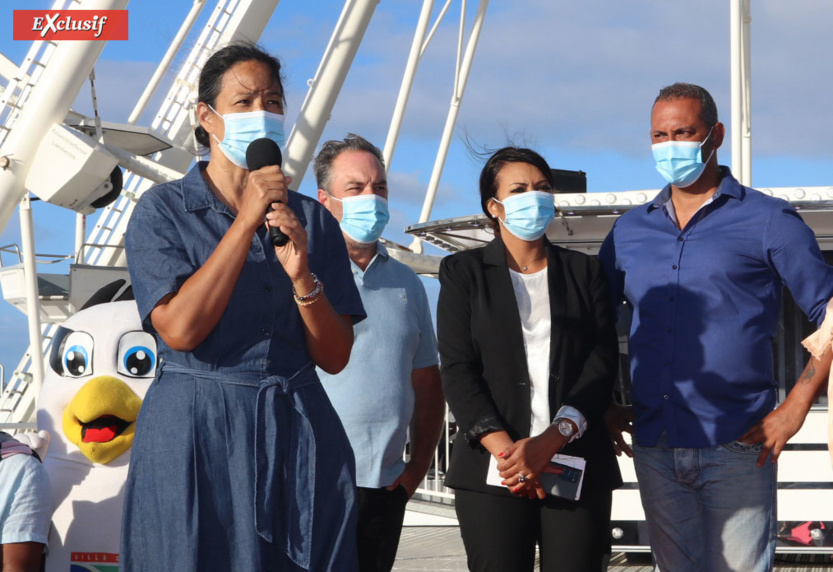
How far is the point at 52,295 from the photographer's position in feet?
49.6

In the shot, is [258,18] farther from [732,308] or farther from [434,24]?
[732,308]

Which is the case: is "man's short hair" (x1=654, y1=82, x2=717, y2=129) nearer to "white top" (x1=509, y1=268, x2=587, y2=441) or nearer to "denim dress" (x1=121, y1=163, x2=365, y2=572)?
"white top" (x1=509, y1=268, x2=587, y2=441)

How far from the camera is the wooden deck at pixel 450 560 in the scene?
822 centimetres

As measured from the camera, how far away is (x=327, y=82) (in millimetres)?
13125

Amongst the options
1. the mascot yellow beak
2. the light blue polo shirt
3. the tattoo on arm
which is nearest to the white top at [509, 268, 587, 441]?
the light blue polo shirt

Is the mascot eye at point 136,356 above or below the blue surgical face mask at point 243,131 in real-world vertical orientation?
below

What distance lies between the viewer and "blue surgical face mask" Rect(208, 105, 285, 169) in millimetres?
2910

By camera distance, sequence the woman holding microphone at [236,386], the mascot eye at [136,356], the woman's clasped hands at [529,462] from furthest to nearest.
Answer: the mascot eye at [136,356] → the woman's clasped hands at [529,462] → the woman holding microphone at [236,386]

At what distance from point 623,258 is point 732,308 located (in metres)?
0.46

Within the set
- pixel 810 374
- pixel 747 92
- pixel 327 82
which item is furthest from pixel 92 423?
pixel 747 92

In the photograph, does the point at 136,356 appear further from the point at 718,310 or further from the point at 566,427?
the point at 718,310

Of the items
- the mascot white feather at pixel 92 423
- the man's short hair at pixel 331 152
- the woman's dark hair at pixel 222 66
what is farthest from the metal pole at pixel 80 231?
the woman's dark hair at pixel 222 66

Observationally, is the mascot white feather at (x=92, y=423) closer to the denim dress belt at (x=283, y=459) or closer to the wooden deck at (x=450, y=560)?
the denim dress belt at (x=283, y=459)

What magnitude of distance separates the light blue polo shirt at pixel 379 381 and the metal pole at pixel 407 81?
10.8 meters
